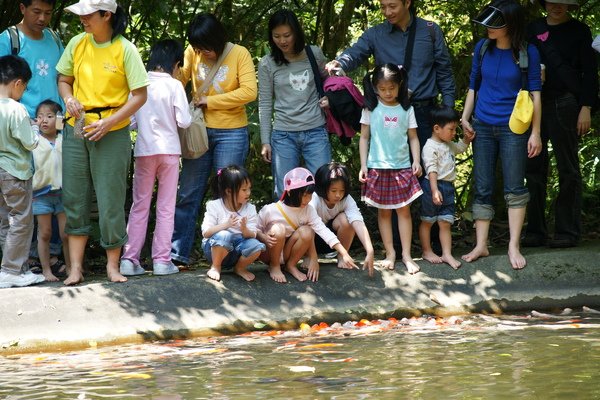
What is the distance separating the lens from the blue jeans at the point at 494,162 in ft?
24.9

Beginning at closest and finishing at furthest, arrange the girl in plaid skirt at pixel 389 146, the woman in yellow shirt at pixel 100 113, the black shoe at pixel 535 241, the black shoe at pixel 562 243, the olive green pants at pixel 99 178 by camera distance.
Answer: the woman in yellow shirt at pixel 100 113, the olive green pants at pixel 99 178, the girl in plaid skirt at pixel 389 146, the black shoe at pixel 562 243, the black shoe at pixel 535 241

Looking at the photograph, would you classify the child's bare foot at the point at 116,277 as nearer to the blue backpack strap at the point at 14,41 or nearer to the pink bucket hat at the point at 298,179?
the pink bucket hat at the point at 298,179

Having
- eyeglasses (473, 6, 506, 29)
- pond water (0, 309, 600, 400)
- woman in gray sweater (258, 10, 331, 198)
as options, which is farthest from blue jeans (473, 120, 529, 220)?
woman in gray sweater (258, 10, 331, 198)

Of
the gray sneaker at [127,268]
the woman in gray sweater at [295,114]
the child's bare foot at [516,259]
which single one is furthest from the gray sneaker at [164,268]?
the child's bare foot at [516,259]

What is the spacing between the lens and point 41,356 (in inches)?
244

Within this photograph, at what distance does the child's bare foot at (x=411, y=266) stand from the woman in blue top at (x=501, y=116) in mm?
452

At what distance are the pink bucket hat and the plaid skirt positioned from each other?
0.65 m

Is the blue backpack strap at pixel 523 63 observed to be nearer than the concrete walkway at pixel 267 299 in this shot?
No

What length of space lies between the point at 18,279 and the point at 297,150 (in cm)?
226

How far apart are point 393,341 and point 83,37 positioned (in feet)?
9.42

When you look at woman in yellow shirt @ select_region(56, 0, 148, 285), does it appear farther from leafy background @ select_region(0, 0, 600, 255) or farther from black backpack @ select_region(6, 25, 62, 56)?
leafy background @ select_region(0, 0, 600, 255)

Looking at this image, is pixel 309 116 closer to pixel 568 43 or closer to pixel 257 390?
pixel 568 43

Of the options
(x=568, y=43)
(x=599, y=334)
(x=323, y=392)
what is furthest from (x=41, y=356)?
(x=568, y=43)

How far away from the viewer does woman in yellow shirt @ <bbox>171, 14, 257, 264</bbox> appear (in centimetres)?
744
